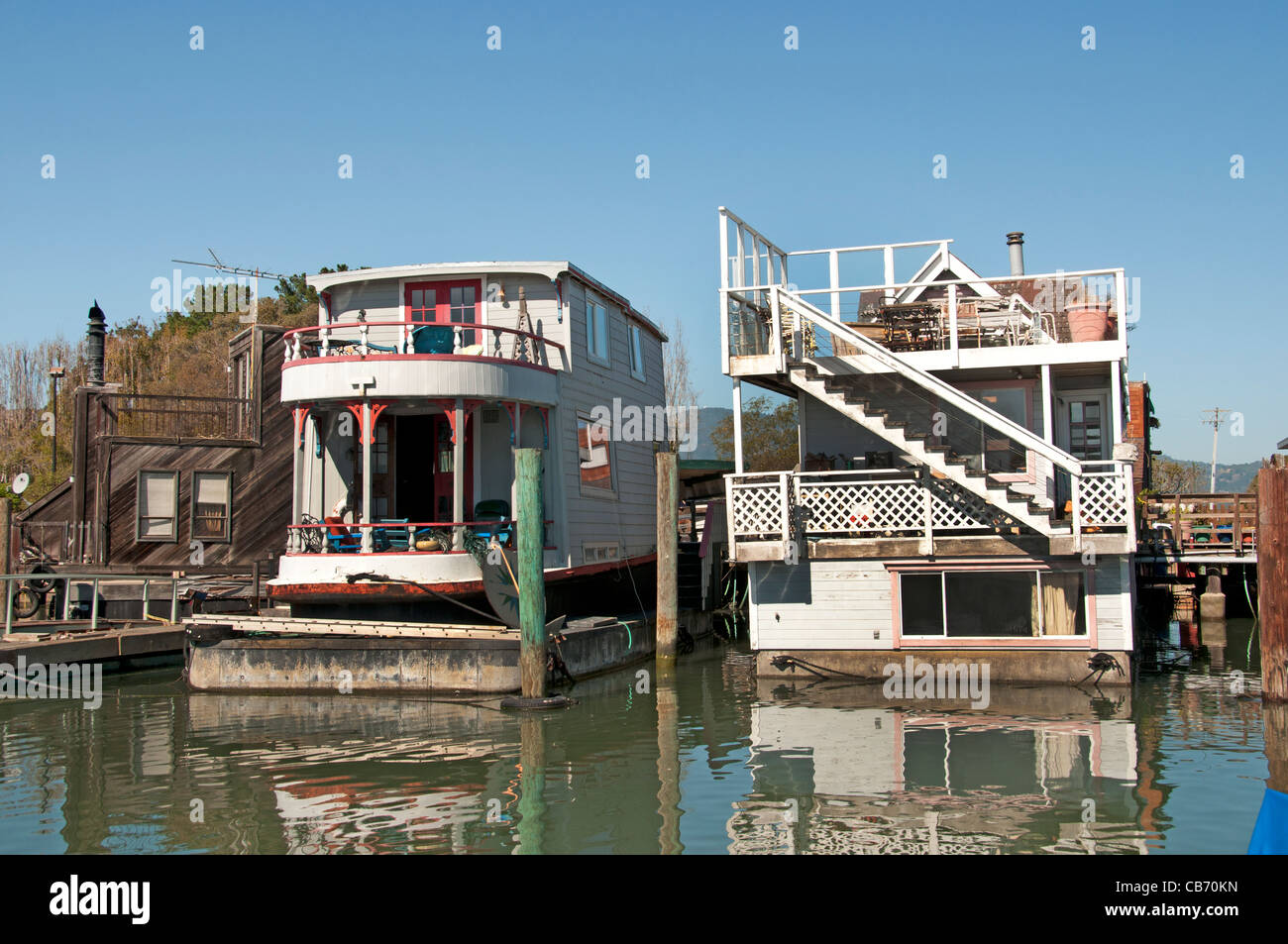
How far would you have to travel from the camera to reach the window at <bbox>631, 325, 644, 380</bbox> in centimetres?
2614

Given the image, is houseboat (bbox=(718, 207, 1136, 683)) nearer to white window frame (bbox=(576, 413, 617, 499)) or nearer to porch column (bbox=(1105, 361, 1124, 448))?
porch column (bbox=(1105, 361, 1124, 448))

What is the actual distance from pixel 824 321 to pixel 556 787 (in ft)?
30.4

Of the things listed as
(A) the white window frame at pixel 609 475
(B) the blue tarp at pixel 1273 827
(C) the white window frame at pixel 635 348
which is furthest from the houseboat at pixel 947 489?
(B) the blue tarp at pixel 1273 827

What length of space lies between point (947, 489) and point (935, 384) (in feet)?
5.35

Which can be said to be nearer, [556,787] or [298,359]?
[556,787]

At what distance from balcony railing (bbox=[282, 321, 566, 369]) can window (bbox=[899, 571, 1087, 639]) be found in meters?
7.99

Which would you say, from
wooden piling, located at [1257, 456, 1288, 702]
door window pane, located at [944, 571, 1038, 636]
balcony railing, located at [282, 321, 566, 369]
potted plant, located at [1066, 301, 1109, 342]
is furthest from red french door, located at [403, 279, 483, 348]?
wooden piling, located at [1257, 456, 1288, 702]

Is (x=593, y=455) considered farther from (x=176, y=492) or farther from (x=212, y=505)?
(x=176, y=492)

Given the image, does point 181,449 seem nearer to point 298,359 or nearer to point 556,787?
point 298,359

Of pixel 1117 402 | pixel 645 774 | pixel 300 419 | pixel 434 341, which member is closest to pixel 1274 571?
pixel 1117 402

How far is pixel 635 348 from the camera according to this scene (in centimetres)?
2641

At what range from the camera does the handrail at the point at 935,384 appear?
1574cm
